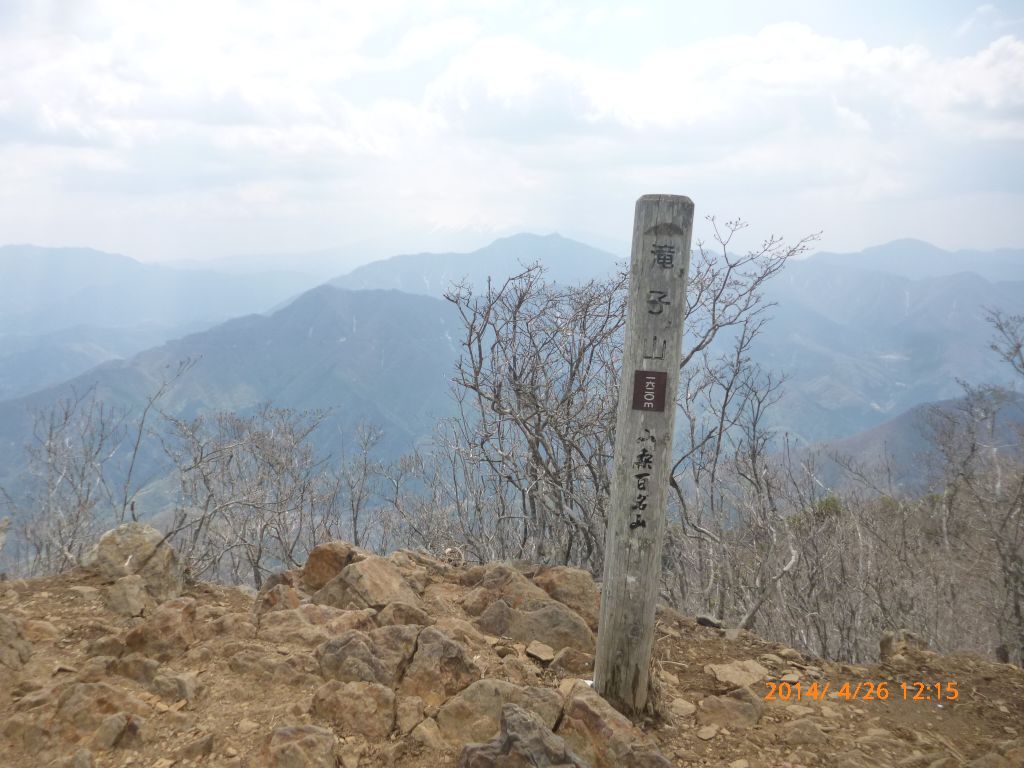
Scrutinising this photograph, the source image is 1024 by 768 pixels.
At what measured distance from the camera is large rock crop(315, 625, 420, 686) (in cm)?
453

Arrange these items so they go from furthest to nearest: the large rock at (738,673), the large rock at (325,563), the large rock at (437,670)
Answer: the large rock at (325,563) < the large rock at (738,673) < the large rock at (437,670)

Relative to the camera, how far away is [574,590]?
6367 millimetres

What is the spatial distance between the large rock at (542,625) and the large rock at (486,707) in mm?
1190

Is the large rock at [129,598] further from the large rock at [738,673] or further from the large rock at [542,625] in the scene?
the large rock at [738,673]

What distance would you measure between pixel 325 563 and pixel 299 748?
313 cm

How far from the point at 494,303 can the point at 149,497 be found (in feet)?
356

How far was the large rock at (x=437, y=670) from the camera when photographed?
4488mm

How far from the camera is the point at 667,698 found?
4.86m

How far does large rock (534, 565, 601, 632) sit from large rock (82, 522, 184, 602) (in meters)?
3.65

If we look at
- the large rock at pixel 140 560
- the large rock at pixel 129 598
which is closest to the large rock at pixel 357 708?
the large rock at pixel 129 598

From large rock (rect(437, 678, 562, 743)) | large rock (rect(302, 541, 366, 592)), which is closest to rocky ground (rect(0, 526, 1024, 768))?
large rock (rect(437, 678, 562, 743))

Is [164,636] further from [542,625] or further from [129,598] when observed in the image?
[542,625]

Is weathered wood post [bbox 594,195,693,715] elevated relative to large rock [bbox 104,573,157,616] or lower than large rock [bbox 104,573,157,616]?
elevated
